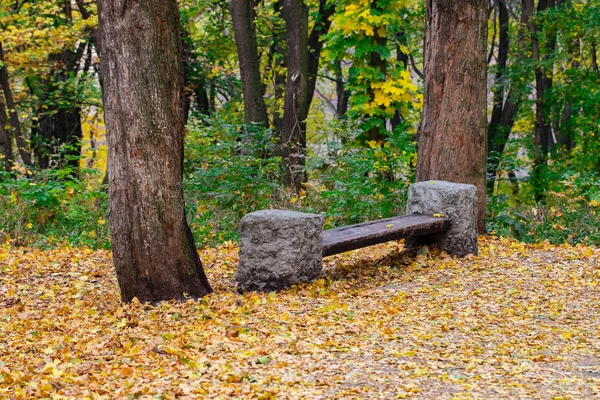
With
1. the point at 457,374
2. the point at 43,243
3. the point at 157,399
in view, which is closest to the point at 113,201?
the point at 157,399

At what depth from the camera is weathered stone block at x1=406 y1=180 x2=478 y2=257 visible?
7641 mm

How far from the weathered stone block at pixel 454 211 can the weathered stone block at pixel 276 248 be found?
190 centimetres

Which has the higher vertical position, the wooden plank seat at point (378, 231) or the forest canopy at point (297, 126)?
the forest canopy at point (297, 126)

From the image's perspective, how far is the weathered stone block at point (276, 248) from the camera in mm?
6230

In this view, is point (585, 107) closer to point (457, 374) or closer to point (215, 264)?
point (215, 264)

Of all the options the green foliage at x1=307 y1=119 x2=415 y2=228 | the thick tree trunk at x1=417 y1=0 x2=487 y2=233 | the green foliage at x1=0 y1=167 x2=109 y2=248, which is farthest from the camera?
the green foliage at x1=0 y1=167 x2=109 y2=248

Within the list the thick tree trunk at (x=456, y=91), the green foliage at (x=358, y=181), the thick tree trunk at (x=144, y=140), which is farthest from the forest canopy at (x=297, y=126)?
the thick tree trunk at (x=456, y=91)

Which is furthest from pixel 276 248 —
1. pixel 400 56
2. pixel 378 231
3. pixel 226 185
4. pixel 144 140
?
pixel 400 56

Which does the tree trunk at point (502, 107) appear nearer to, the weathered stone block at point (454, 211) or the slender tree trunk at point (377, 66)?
the slender tree trunk at point (377, 66)

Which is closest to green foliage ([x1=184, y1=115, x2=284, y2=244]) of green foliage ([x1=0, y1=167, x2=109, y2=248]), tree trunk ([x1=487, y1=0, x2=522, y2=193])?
green foliage ([x1=0, y1=167, x2=109, y2=248])

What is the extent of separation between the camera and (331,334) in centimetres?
504

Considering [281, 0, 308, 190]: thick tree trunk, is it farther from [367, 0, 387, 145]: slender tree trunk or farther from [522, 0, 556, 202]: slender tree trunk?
[522, 0, 556, 202]: slender tree trunk

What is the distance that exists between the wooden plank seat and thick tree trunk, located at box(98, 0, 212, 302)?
147cm

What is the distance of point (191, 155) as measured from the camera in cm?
961
